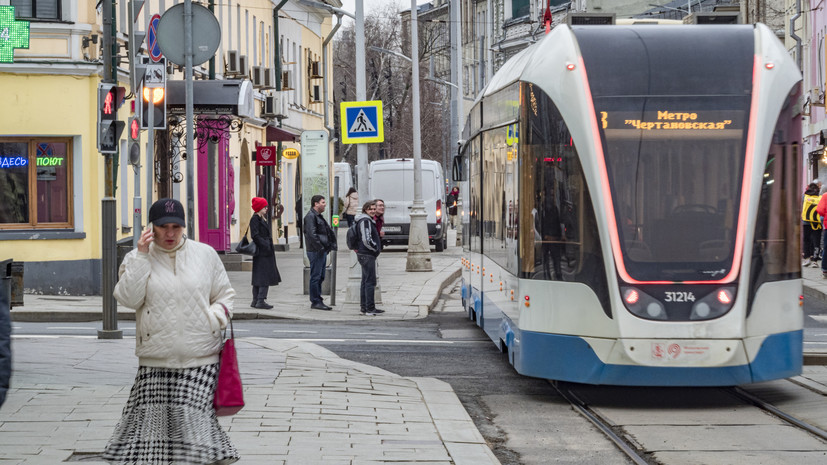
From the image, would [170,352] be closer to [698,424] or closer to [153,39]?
[698,424]

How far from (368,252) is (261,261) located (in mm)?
1611

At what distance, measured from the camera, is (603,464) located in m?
8.79

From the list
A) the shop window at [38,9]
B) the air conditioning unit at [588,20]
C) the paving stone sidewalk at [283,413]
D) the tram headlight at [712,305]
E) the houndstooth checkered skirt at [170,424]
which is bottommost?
the paving stone sidewalk at [283,413]

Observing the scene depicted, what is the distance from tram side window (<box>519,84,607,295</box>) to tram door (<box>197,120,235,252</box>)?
78.6 feet

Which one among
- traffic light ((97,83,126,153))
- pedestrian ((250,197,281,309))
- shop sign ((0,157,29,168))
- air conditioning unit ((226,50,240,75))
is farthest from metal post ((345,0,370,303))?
air conditioning unit ((226,50,240,75))

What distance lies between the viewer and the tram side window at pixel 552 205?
10844 millimetres

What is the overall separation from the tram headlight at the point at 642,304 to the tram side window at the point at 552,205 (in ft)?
0.66

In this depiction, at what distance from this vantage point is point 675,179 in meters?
10.9

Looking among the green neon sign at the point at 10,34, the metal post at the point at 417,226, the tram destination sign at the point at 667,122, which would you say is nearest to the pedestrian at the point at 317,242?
the green neon sign at the point at 10,34

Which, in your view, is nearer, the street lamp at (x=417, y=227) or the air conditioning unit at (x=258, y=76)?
the street lamp at (x=417, y=227)

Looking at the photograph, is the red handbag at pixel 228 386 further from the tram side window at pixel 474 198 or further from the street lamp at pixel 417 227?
the street lamp at pixel 417 227

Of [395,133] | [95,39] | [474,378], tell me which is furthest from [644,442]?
[395,133]

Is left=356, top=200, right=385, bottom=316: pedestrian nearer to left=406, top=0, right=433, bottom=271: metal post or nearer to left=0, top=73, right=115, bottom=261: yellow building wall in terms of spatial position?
left=0, top=73, right=115, bottom=261: yellow building wall

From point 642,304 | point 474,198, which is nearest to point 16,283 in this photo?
point 474,198
